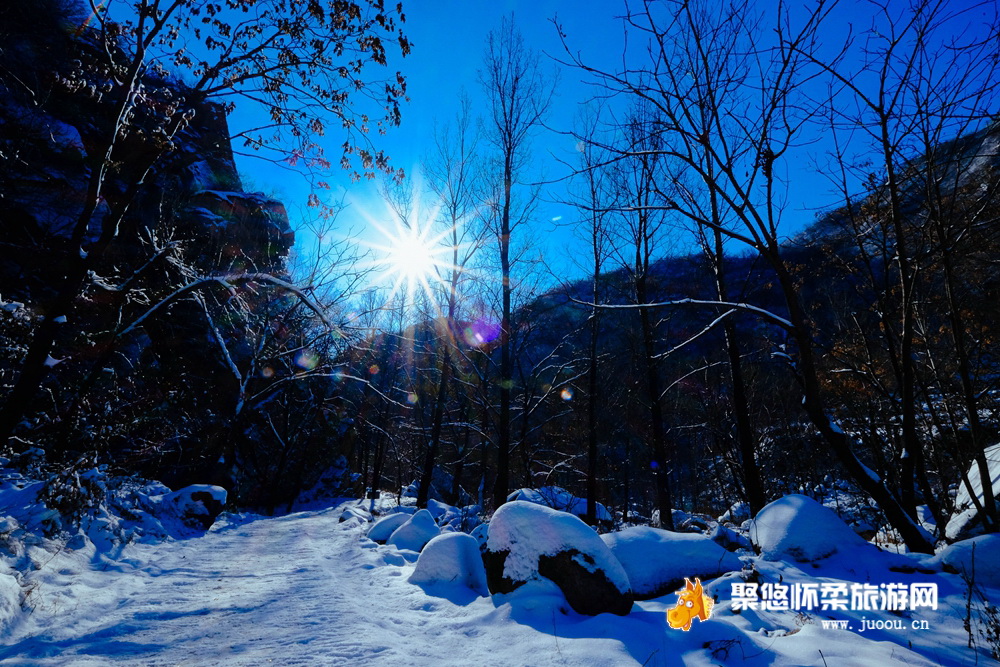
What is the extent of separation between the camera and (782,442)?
17578mm

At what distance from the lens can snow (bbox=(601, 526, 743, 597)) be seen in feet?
15.7

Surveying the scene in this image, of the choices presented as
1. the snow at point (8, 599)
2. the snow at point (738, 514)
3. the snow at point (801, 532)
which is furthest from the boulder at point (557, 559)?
the snow at point (738, 514)

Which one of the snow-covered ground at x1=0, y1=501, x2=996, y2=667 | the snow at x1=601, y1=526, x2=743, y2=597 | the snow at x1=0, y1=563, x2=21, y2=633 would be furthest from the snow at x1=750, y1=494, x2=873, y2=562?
the snow at x1=0, y1=563, x2=21, y2=633

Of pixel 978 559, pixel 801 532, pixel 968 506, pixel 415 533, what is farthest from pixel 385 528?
pixel 968 506

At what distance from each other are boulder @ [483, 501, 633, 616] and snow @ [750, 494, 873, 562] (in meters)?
2.46

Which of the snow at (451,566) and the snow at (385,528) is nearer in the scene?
the snow at (451,566)

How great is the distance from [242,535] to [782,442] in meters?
19.8

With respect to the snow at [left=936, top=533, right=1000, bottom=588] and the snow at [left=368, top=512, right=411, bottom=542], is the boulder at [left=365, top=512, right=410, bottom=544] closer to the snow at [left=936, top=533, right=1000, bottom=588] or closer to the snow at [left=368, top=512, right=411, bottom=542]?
the snow at [left=368, top=512, right=411, bottom=542]

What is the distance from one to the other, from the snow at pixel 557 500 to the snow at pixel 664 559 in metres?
7.03

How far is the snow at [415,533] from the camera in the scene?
8164mm

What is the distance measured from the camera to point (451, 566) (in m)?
5.33

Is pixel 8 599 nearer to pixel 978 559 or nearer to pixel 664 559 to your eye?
pixel 664 559

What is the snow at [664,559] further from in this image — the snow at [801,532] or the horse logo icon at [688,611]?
the horse logo icon at [688,611]

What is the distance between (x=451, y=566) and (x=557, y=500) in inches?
341
